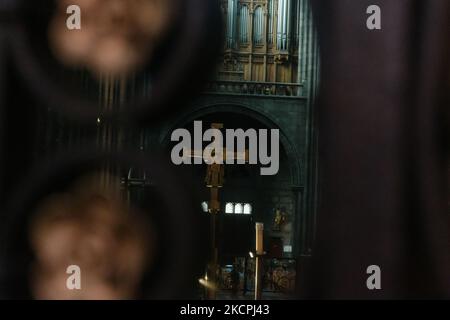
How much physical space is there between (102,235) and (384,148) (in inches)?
17.6

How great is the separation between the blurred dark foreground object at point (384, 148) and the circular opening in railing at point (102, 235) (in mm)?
220

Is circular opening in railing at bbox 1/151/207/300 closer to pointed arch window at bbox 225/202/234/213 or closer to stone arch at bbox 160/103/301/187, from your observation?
stone arch at bbox 160/103/301/187

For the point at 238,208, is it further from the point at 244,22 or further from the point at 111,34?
the point at 111,34

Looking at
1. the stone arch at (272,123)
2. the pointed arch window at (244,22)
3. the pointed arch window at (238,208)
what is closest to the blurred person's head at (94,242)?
the stone arch at (272,123)

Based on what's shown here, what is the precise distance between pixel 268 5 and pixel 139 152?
10.7 metres

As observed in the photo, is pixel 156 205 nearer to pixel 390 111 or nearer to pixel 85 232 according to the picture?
pixel 85 232

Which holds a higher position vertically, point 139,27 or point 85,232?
point 139,27

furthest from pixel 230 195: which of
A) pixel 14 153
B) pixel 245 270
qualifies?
pixel 14 153

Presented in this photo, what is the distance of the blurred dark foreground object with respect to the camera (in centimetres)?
97

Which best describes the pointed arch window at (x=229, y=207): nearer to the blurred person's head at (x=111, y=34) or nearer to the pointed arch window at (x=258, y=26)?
the pointed arch window at (x=258, y=26)

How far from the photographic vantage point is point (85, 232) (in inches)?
38.8

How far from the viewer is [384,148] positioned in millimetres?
980

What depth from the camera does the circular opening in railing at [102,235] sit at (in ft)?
3.07

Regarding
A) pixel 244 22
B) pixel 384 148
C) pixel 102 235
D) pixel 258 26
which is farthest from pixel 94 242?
pixel 258 26
